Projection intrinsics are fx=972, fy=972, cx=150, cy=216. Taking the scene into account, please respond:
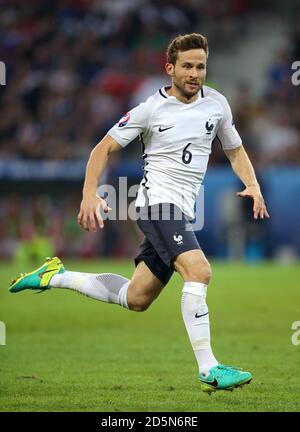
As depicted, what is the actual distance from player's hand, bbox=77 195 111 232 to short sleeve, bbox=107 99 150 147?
0.54 metres

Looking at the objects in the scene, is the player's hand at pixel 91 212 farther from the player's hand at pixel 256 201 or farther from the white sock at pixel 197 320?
the player's hand at pixel 256 201

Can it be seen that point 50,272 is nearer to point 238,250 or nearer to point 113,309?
point 113,309

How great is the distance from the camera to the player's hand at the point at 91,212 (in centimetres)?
635

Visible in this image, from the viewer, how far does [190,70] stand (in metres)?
6.70

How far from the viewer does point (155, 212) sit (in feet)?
22.3

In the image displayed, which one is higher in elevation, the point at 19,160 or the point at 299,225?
the point at 19,160

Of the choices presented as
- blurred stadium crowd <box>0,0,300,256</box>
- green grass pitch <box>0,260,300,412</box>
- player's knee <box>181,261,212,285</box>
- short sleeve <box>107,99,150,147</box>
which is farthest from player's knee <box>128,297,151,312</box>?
blurred stadium crowd <box>0,0,300,256</box>

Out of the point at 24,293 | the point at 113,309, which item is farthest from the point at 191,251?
the point at 24,293

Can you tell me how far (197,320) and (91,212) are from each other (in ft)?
3.29

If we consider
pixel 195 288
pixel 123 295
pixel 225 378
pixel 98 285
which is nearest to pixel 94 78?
pixel 98 285

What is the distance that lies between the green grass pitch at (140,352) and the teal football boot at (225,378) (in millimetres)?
108

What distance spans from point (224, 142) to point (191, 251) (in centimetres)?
108

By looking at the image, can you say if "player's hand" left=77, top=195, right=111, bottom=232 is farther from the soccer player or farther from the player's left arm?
the player's left arm

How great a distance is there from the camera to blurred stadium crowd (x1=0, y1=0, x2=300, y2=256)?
24.3m
